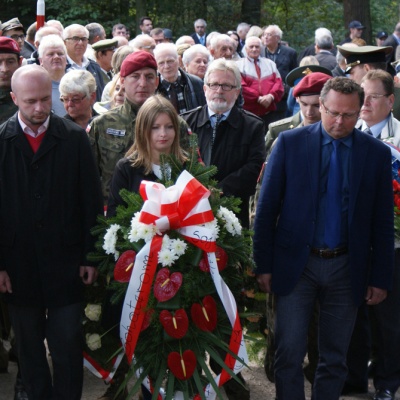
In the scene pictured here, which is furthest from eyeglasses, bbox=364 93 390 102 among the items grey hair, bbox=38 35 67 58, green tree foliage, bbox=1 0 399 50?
green tree foliage, bbox=1 0 399 50

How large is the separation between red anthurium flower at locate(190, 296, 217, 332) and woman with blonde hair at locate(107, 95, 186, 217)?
0.86 metres

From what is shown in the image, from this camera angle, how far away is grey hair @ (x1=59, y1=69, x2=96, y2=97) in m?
6.46

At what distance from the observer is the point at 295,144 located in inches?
205

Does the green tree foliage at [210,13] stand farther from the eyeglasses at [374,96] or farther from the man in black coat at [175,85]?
the eyeglasses at [374,96]

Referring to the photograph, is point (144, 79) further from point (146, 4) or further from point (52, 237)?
point (146, 4)

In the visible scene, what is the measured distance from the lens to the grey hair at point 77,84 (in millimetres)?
6465

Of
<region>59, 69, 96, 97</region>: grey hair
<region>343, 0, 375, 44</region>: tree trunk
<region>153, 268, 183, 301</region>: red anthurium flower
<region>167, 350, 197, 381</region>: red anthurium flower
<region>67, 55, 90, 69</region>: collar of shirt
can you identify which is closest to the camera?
<region>153, 268, 183, 301</region>: red anthurium flower

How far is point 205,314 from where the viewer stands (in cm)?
488

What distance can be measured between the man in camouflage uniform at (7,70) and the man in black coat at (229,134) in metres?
1.54

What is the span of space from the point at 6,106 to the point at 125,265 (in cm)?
255

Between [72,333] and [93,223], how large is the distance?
688 mm

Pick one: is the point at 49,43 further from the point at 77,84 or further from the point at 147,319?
the point at 147,319

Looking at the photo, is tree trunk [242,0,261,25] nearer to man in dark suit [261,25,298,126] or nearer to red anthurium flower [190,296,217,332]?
man in dark suit [261,25,298,126]

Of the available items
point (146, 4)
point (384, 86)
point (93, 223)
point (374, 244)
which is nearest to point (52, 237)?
point (93, 223)
